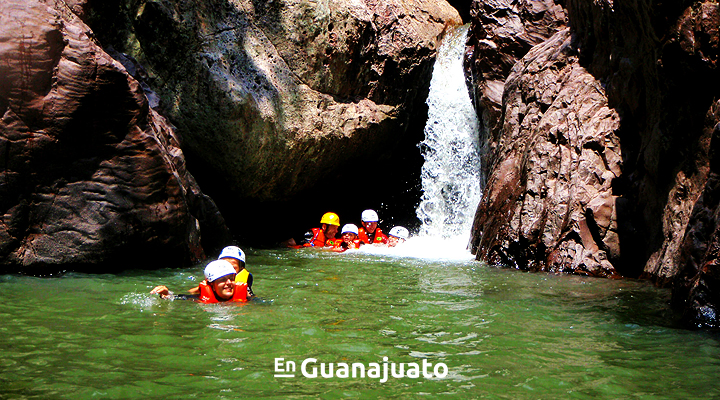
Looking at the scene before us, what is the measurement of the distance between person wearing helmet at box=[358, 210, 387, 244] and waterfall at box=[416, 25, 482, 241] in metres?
1.66

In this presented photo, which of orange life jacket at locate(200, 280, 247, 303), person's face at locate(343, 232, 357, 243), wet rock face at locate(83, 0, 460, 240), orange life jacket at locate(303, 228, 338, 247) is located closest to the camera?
orange life jacket at locate(200, 280, 247, 303)

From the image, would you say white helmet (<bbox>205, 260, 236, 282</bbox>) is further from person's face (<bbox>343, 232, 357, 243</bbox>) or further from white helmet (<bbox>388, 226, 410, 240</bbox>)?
white helmet (<bbox>388, 226, 410, 240</bbox>)

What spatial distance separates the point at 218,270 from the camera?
20.0 feet

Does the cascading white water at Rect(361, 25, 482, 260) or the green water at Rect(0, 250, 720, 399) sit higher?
the cascading white water at Rect(361, 25, 482, 260)

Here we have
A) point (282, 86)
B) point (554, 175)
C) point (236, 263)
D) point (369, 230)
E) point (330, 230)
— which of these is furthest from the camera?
point (369, 230)

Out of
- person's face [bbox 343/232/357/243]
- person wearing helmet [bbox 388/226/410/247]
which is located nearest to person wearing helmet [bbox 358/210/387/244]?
person wearing helmet [bbox 388/226/410/247]

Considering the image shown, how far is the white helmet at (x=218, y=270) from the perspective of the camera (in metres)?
6.04

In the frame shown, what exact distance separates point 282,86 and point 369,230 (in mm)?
3400

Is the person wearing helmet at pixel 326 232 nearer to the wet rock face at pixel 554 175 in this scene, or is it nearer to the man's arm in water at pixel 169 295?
the wet rock face at pixel 554 175

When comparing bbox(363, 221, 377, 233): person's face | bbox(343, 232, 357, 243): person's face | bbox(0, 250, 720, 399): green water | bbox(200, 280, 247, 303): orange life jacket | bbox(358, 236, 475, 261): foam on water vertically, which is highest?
bbox(363, 221, 377, 233): person's face

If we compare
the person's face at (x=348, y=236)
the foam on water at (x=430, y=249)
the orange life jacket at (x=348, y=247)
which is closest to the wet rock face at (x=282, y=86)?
the person's face at (x=348, y=236)

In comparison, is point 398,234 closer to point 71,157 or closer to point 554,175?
point 554,175

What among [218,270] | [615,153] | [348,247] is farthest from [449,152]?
[218,270]

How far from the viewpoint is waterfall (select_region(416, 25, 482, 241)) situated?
1392 cm
